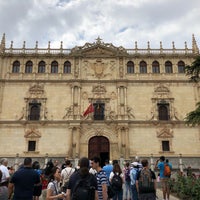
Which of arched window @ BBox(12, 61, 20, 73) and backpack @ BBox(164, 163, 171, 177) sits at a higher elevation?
arched window @ BBox(12, 61, 20, 73)

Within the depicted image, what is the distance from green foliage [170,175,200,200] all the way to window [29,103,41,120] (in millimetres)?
19346

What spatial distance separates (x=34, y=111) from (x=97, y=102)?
760cm

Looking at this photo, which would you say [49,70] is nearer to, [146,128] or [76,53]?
[76,53]

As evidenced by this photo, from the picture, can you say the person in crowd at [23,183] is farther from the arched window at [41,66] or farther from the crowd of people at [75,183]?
the arched window at [41,66]

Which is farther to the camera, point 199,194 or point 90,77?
point 90,77

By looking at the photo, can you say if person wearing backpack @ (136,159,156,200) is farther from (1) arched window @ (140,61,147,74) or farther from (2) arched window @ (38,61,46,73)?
(2) arched window @ (38,61,46,73)

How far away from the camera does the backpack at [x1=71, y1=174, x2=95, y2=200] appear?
4.47 metres

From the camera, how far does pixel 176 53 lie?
31.2 m

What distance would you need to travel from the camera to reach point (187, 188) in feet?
35.7

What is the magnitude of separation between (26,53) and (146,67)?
15.3 metres

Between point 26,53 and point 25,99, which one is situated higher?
point 26,53

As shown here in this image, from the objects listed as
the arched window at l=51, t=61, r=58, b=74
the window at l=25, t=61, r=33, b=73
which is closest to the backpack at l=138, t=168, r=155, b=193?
the arched window at l=51, t=61, r=58, b=74

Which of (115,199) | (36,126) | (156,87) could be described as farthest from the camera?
(156,87)

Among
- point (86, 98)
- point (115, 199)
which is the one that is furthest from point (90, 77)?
point (115, 199)
